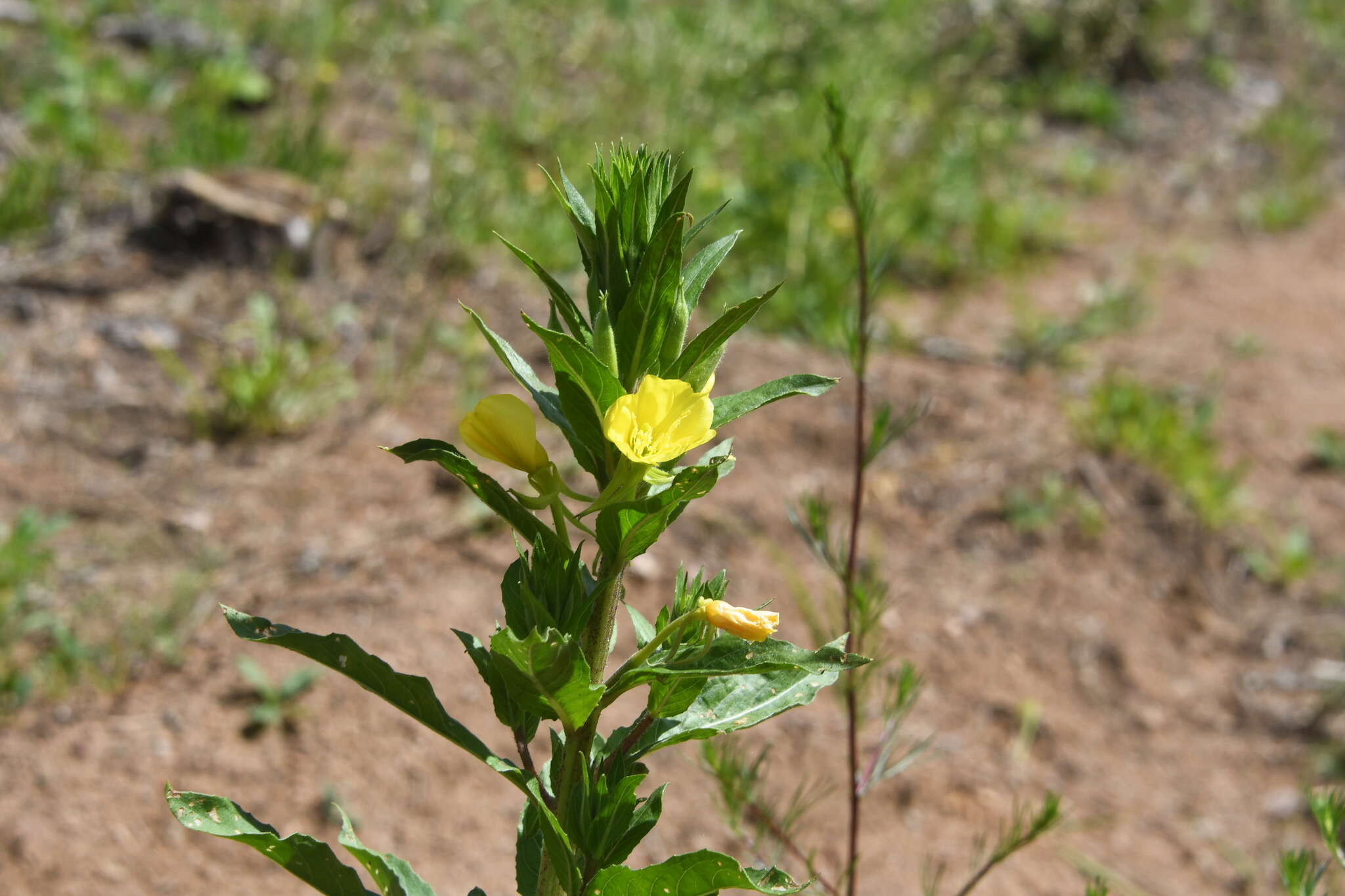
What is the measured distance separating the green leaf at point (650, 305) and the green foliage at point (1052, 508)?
2.72m

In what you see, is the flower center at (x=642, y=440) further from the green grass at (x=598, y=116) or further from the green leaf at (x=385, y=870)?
the green grass at (x=598, y=116)

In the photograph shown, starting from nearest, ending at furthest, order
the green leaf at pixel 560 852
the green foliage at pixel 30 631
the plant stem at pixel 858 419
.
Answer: the green leaf at pixel 560 852 < the plant stem at pixel 858 419 < the green foliage at pixel 30 631

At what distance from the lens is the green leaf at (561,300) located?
100cm

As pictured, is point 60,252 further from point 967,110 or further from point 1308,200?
point 1308,200

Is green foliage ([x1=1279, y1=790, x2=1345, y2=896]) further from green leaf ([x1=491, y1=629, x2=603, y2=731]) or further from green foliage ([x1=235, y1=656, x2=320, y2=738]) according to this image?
green foliage ([x1=235, y1=656, x2=320, y2=738])

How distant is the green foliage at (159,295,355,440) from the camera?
10.9 ft

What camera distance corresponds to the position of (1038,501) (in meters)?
3.64

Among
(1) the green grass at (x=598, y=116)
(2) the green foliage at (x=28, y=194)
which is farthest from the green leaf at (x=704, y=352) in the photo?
(2) the green foliage at (x=28, y=194)

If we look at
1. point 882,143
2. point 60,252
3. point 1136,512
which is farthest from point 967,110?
point 60,252

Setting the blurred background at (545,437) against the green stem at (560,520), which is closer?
the green stem at (560,520)

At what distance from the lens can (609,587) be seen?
1088 mm

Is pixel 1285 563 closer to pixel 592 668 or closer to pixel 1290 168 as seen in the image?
pixel 592 668

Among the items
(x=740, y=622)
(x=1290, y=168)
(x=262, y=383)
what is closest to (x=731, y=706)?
(x=740, y=622)

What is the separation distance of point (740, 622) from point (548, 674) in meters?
0.17
